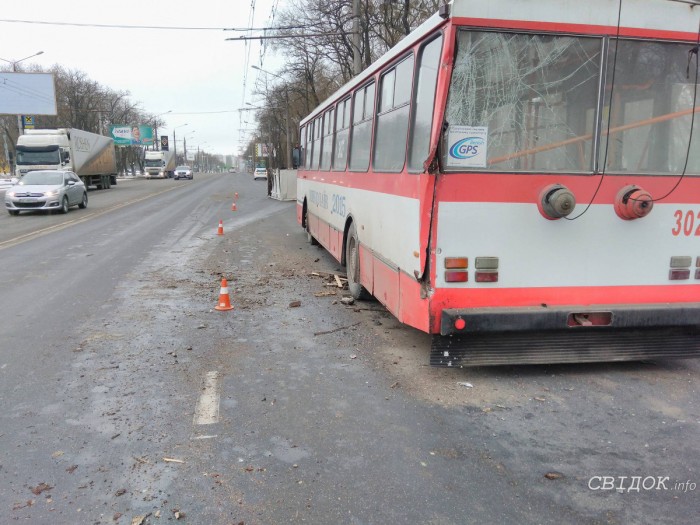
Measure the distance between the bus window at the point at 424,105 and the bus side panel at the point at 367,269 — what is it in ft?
5.79

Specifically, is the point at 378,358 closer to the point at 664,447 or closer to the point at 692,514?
the point at 664,447

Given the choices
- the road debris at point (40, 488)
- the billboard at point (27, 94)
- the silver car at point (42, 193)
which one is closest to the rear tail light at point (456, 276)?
the road debris at point (40, 488)

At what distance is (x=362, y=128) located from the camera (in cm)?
684

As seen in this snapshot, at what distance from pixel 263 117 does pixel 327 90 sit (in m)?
22.3

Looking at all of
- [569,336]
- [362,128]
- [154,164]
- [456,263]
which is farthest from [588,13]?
[154,164]

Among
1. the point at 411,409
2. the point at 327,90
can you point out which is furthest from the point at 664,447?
the point at 327,90

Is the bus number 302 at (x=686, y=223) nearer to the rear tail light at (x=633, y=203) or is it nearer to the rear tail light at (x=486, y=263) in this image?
the rear tail light at (x=633, y=203)

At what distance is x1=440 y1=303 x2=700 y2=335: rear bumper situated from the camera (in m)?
4.31

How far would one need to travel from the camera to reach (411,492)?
119 inches

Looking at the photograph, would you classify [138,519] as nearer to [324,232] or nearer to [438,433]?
[438,433]

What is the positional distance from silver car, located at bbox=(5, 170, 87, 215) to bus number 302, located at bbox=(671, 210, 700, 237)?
778 inches

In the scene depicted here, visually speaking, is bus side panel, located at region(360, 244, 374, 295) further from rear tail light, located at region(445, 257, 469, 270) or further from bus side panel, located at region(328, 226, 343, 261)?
rear tail light, located at region(445, 257, 469, 270)

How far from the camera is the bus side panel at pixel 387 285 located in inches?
205

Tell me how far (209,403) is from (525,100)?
11.5 ft
